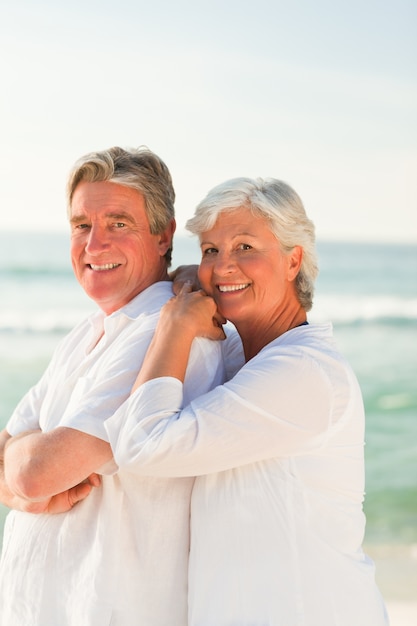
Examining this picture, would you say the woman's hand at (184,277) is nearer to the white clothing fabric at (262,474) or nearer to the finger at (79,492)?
the white clothing fabric at (262,474)

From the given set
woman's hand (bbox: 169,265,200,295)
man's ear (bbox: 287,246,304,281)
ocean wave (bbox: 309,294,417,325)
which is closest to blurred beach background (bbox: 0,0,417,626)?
ocean wave (bbox: 309,294,417,325)

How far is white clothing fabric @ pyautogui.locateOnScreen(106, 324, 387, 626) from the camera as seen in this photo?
2.30 meters

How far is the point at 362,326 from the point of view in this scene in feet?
58.3

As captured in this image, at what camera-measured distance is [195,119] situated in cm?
2889

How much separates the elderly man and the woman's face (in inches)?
6.0

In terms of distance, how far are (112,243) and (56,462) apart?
0.71 meters

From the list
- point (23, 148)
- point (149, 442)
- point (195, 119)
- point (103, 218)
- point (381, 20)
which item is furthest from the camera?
point (23, 148)

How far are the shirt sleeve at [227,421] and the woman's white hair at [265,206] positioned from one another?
0.43m

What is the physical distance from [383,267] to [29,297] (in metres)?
12.6

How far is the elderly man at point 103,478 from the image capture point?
244 centimetres

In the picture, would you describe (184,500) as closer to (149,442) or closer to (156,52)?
(149,442)

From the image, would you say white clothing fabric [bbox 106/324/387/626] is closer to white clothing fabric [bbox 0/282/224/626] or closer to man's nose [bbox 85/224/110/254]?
white clothing fabric [bbox 0/282/224/626]

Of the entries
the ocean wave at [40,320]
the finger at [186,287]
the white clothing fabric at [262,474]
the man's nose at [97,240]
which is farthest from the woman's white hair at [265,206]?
the ocean wave at [40,320]

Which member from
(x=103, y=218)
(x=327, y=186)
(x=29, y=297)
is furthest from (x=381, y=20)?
(x=103, y=218)
